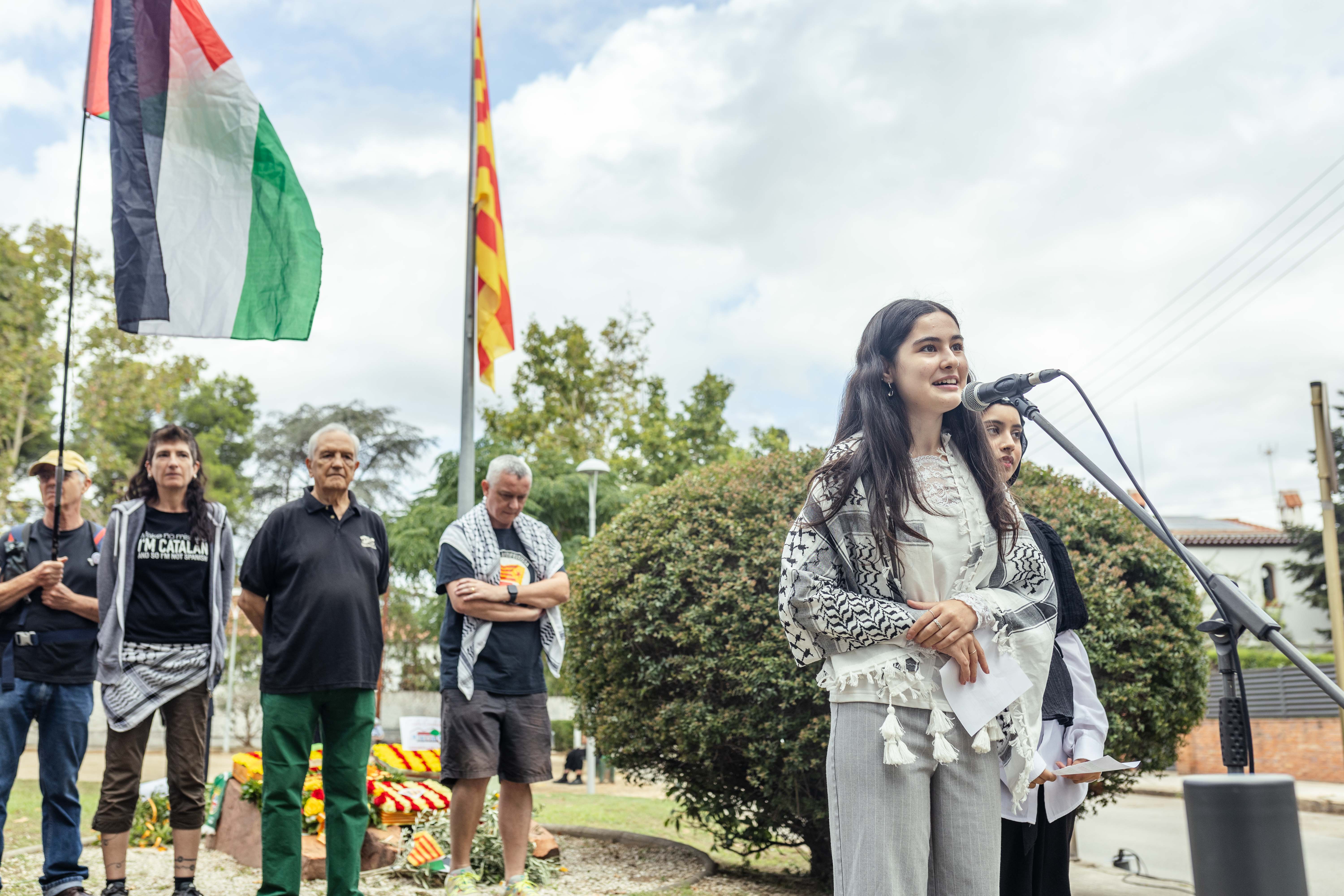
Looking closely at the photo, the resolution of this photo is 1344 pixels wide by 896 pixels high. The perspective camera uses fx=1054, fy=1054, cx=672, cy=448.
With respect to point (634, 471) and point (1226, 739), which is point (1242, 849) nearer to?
point (1226, 739)

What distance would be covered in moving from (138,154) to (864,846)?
4976mm

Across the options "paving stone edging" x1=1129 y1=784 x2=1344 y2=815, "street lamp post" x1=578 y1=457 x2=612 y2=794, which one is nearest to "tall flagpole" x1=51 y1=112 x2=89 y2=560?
"street lamp post" x1=578 y1=457 x2=612 y2=794

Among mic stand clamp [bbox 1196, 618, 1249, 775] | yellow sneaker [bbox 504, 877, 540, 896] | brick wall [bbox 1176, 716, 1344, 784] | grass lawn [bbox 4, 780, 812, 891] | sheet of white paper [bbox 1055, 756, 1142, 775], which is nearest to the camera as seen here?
mic stand clamp [bbox 1196, 618, 1249, 775]

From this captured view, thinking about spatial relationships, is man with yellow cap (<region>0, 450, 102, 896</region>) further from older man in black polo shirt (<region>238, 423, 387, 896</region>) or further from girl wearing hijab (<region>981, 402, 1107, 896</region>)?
girl wearing hijab (<region>981, 402, 1107, 896</region>)

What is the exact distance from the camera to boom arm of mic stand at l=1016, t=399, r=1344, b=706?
2.30 m

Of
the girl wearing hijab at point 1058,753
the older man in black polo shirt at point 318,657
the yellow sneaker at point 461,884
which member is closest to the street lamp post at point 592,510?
the yellow sneaker at point 461,884

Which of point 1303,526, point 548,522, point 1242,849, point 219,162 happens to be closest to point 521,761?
point 219,162

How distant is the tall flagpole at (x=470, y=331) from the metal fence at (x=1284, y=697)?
15277mm

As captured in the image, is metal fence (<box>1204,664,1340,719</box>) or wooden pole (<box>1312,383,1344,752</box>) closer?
wooden pole (<box>1312,383,1344,752</box>)

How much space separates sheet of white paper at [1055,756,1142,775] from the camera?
9.95 feet

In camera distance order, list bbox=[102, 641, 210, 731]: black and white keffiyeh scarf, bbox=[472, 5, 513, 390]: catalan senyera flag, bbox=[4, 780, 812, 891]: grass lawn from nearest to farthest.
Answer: bbox=[102, 641, 210, 731]: black and white keffiyeh scarf < bbox=[4, 780, 812, 891]: grass lawn < bbox=[472, 5, 513, 390]: catalan senyera flag

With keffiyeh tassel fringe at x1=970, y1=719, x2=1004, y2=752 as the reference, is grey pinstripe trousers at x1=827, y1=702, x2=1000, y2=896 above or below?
below

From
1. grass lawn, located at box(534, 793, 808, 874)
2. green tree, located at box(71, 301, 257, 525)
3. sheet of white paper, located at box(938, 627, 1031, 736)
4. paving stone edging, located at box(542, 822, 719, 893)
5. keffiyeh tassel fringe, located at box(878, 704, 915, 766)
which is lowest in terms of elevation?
grass lawn, located at box(534, 793, 808, 874)

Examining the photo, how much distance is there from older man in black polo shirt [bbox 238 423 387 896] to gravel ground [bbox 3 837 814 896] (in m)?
0.95
